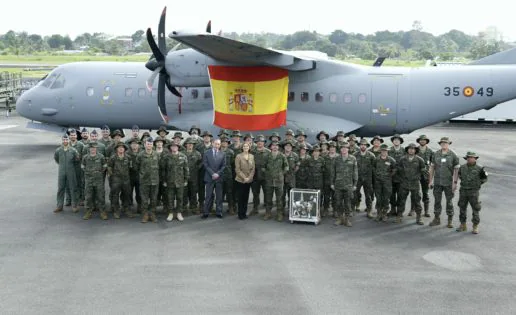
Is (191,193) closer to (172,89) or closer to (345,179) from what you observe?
(345,179)

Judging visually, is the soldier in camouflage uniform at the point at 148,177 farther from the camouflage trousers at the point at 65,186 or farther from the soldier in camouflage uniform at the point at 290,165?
the soldier in camouflage uniform at the point at 290,165

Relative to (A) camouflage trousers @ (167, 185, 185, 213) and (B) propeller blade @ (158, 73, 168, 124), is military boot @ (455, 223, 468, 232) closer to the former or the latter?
(A) camouflage trousers @ (167, 185, 185, 213)

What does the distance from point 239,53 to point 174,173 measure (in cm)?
501

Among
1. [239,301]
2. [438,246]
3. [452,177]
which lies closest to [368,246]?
[438,246]

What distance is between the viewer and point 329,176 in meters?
12.1

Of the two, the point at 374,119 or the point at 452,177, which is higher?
the point at 374,119

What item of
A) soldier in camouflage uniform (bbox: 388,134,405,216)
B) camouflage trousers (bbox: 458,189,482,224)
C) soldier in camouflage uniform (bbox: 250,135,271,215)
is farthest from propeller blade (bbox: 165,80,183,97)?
camouflage trousers (bbox: 458,189,482,224)

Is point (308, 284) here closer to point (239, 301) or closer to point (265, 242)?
point (239, 301)

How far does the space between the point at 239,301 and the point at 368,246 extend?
3635 millimetres

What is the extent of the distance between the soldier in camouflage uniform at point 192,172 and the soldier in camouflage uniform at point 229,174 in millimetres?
632

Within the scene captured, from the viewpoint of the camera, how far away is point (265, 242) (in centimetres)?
1070

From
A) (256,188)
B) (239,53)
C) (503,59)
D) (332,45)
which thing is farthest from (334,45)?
(256,188)

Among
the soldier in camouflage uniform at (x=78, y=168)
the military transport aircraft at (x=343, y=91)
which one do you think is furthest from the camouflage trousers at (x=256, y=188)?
the military transport aircraft at (x=343, y=91)

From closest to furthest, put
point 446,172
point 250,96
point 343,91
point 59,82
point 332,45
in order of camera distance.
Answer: point 446,172 → point 250,96 → point 343,91 → point 59,82 → point 332,45
